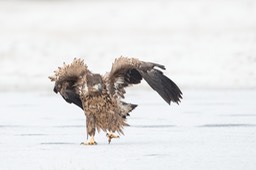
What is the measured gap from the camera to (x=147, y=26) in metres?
33.0

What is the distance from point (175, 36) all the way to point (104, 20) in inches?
185

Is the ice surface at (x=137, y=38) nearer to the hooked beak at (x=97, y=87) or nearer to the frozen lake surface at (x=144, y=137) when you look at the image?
the frozen lake surface at (x=144, y=137)

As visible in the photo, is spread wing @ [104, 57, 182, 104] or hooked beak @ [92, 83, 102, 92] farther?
spread wing @ [104, 57, 182, 104]

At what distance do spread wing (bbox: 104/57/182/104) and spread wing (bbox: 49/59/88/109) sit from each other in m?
0.33

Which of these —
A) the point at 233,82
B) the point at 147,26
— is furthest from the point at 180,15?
the point at 233,82

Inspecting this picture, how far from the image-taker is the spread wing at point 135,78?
11.8 meters

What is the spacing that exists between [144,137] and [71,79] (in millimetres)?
Answer: 1242

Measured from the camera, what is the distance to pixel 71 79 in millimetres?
12000

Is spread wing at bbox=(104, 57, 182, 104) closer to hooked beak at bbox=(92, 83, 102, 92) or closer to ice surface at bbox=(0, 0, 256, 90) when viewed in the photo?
hooked beak at bbox=(92, 83, 102, 92)

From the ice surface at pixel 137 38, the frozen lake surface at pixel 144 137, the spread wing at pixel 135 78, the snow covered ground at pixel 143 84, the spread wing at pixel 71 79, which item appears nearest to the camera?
the frozen lake surface at pixel 144 137

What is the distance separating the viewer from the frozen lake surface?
386 inches

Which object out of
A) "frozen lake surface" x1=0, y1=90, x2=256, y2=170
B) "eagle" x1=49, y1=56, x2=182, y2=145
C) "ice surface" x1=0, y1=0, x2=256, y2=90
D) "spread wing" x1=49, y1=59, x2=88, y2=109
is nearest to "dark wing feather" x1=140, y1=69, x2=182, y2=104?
"eagle" x1=49, y1=56, x2=182, y2=145

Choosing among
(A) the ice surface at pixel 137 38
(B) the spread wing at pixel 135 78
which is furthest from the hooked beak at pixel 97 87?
(A) the ice surface at pixel 137 38

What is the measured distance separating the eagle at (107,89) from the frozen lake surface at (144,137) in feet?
0.93
